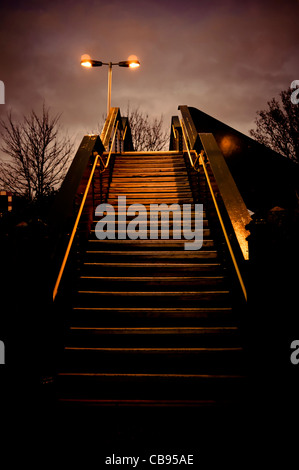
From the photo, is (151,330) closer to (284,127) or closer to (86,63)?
(86,63)

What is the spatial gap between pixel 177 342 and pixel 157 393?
1.81 ft

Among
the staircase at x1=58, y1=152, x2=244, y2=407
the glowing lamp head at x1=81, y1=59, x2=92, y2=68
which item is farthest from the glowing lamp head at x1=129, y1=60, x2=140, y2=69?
the staircase at x1=58, y1=152, x2=244, y2=407

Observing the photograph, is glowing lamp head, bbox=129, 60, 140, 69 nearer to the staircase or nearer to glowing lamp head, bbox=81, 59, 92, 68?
glowing lamp head, bbox=81, 59, 92, 68

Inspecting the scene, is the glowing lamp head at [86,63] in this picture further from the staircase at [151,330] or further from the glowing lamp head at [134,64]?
the staircase at [151,330]

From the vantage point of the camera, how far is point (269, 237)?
268 cm

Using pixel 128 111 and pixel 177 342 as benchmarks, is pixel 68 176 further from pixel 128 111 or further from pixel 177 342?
pixel 128 111

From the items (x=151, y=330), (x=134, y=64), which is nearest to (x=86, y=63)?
(x=134, y=64)

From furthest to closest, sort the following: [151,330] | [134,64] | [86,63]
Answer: [134,64] → [86,63] → [151,330]

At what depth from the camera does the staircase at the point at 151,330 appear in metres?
2.62

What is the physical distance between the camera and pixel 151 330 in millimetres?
3043

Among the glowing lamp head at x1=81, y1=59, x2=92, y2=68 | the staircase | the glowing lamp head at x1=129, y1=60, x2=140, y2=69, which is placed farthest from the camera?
the glowing lamp head at x1=129, y1=60, x2=140, y2=69

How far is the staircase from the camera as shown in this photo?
262 centimetres

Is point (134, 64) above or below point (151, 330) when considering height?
above

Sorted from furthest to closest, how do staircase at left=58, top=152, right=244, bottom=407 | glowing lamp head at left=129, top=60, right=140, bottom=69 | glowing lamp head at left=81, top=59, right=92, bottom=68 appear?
1. glowing lamp head at left=129, top=60, right=140, bottom=69
2. glowing lamp head at left=81, top=59, right=92, bottom=68
3. staircase at left=58, top=152, right=244, bottom=407
